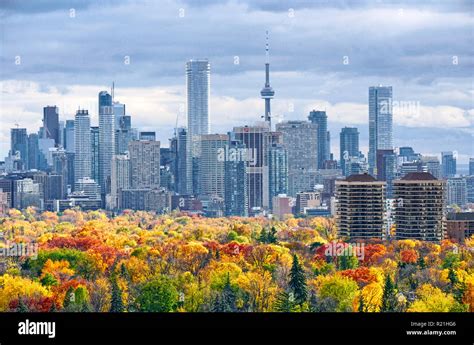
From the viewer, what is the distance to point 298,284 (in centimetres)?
2603

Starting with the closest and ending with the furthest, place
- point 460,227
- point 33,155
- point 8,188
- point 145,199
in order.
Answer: point 460,227
point 8,188
point 145,199
point 33,155

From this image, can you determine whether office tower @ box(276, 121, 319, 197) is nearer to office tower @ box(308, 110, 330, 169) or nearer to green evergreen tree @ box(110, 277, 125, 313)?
office tower @ box(308, 110, 330, 169)

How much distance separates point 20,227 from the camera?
170 feet

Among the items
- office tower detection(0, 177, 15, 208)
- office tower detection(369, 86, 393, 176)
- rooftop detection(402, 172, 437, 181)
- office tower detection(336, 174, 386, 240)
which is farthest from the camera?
office tower detection(0, 177, 15, 208)

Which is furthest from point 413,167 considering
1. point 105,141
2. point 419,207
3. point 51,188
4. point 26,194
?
point 105,141

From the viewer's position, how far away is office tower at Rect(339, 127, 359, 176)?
2707 inches

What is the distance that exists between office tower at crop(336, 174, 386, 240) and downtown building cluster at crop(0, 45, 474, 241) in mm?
8040

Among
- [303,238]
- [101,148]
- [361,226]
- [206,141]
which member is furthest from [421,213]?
[101,148]

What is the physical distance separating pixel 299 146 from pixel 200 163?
603cm

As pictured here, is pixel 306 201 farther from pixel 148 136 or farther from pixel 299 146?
pixel 148 136

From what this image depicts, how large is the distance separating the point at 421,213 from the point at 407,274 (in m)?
15.9

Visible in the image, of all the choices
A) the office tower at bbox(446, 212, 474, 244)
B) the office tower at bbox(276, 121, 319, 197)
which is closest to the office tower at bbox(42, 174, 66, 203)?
the office tower at bbox(276, 121, 319, 197)

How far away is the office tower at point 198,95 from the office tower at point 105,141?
16.8 ft

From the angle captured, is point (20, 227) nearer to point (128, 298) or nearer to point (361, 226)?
point (361, 226)
